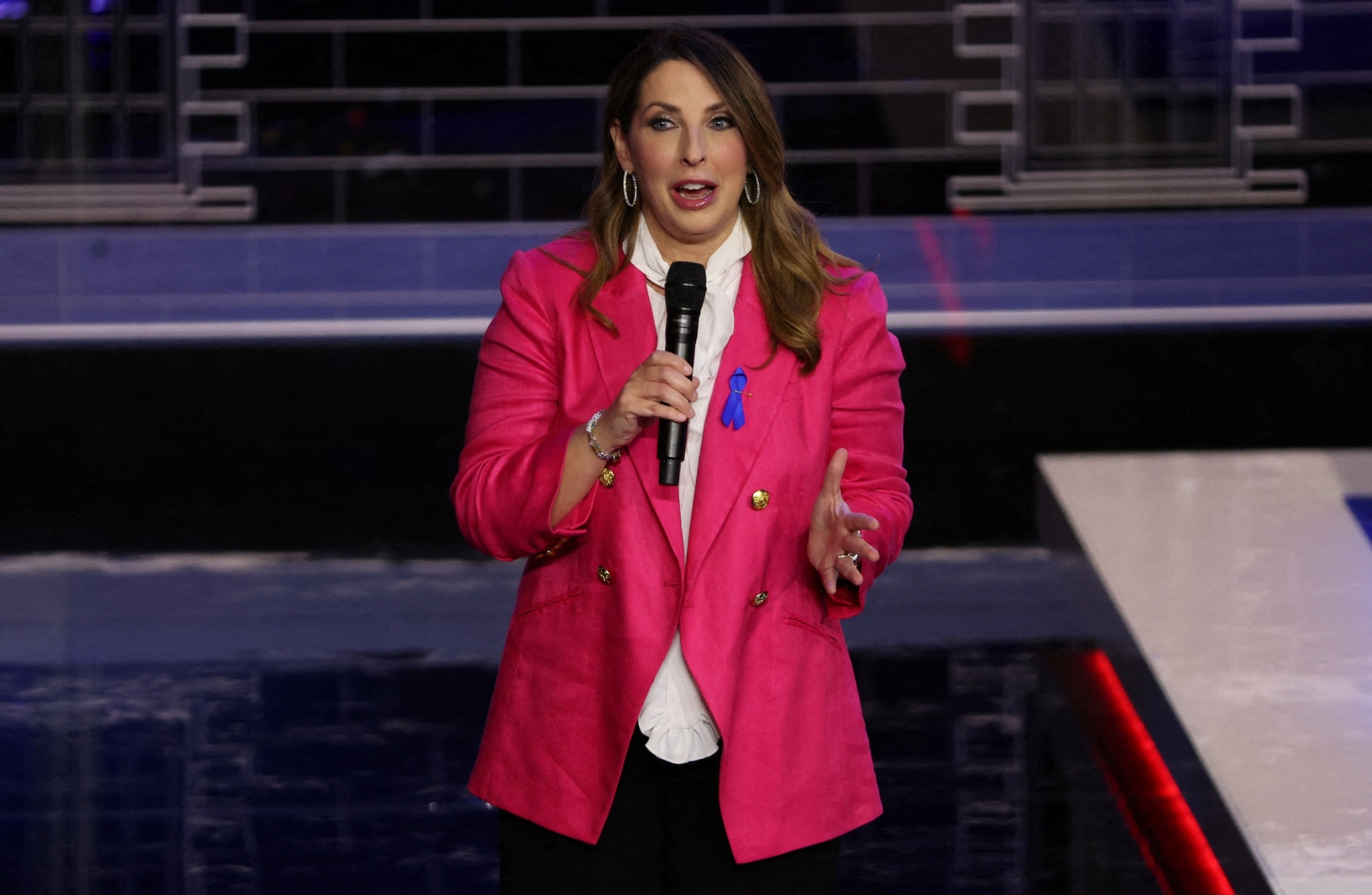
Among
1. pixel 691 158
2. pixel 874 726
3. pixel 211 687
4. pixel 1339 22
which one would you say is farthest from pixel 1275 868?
pixel 1339 22

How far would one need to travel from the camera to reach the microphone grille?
1358 mm

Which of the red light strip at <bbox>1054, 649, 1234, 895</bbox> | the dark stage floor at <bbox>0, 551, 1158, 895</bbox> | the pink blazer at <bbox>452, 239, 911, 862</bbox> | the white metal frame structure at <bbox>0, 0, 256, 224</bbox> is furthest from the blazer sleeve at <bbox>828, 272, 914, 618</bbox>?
the white metal frame structure at <bbox>0, 0, 256, 224</bbox>

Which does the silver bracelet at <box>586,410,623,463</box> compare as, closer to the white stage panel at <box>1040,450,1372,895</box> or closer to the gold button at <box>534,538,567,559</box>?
the gold button at <box>534,538,567,559</box>

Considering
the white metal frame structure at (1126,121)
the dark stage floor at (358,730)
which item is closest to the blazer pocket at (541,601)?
the dark stage floor at (358,730)

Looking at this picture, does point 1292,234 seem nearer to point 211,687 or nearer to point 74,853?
point 211,687

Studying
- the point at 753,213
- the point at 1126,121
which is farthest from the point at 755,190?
the point at 1126,121

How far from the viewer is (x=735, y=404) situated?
141 centimetres

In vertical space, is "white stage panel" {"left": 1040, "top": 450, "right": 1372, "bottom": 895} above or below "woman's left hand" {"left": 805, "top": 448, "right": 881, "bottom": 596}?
below

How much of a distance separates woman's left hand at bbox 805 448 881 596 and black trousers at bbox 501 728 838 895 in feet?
0.58

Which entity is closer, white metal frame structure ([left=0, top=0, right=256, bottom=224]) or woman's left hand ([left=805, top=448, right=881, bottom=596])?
woman's left hand ([left=805, top=448, right=881, bottom=596])

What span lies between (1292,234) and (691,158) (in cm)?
455

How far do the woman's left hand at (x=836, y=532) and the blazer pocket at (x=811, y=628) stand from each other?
5 centimetres

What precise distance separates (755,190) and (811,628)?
0.38 meters

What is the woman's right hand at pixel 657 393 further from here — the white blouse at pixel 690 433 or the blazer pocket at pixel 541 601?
the blazer pocket at pixel 541 601
